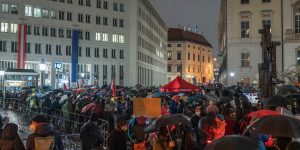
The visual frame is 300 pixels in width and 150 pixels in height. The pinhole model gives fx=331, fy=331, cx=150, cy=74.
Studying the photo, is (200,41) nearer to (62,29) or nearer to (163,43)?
(163,43)

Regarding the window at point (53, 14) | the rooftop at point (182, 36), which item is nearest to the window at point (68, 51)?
the window at point (53, 14)

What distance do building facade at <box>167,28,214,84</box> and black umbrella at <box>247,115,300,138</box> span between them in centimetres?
9574

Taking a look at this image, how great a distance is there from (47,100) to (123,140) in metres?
11.6

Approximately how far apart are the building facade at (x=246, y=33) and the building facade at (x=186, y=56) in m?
58.9

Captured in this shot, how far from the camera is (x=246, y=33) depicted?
4172 cm

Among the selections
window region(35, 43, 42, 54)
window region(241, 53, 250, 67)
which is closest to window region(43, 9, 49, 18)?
window region(35, 43, 42, 54)

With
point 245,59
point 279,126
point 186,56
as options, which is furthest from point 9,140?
point 186,56

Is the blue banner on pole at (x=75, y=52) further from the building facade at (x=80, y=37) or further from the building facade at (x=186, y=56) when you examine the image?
the building facade at (x=186, y=56)

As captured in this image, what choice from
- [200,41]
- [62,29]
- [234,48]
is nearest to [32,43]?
[62,29]

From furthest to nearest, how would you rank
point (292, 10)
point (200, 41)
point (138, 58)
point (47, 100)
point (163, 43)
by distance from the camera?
point (200, 41), point (163, 43), point (138, 58), point (292, 10), point (47, 100)

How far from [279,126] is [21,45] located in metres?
53.4

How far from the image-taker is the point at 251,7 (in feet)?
136

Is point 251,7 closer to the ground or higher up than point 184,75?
higher up

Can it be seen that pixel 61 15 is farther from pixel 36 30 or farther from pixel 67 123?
pixel 67 123
